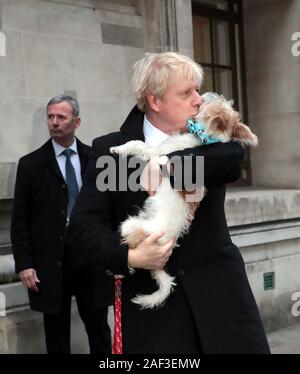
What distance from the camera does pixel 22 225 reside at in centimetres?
395

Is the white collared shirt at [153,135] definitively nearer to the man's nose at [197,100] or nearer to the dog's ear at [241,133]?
the man's nose at [197,100]

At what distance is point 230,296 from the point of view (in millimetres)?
2350

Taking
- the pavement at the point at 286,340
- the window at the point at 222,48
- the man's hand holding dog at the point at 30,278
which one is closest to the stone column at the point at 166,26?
the window at the point at 222,48

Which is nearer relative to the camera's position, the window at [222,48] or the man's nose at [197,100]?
the man's nose at [197,100]

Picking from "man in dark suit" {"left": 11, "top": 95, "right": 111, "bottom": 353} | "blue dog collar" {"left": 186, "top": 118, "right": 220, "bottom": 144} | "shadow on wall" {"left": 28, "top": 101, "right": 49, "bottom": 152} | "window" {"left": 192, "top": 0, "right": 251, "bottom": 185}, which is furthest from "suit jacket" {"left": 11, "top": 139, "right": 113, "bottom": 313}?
"window" {"left": 192, "top": 0, "right": 251, "bottom": 185}

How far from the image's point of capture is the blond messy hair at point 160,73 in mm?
2311

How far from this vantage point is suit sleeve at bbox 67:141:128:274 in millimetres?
2186

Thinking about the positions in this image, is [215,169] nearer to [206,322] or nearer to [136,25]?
[206,322]

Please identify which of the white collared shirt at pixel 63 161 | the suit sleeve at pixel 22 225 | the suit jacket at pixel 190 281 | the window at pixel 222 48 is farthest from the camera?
the window at pixel 222 48

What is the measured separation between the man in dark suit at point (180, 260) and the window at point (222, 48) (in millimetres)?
4135

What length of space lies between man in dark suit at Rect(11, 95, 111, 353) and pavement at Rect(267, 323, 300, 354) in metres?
1.94

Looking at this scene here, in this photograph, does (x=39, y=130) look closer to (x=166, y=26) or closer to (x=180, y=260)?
(x=166, y=26)

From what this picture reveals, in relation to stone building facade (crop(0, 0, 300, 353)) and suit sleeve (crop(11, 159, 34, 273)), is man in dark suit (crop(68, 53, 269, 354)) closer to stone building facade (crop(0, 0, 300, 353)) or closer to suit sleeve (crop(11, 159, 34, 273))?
suit sleeve (crop(11, 159, 34, 273))

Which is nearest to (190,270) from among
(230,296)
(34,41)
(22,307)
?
(230,296)
